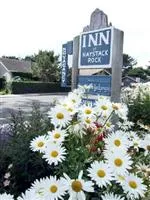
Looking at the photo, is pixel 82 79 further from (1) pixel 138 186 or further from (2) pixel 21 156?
(1) pixel 138 186

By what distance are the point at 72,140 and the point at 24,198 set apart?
109 cm

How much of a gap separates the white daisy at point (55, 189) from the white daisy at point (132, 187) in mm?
330

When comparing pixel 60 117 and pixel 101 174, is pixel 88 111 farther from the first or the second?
pixel 101 174

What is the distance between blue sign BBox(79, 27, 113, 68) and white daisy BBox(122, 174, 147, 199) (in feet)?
15.3

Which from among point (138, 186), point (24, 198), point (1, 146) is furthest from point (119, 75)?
point (24, 198)

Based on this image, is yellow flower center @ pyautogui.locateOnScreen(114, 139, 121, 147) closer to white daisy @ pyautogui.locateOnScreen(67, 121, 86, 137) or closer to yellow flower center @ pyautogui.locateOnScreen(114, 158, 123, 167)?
yellow flower center @ pyautogui.locateOnScreen(114, 158, 123, 167)

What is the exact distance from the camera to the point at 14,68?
58406mm

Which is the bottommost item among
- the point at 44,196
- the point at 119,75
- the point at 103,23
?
the point at 44,196

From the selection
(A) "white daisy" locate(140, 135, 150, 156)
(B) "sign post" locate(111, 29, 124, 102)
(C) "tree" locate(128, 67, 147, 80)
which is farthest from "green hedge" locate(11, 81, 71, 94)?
(A) "white daisy" locate(140, 135, 150, 156)

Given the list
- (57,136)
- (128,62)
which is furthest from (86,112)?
(128,62)

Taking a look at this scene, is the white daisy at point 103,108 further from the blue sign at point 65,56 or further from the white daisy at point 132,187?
the blue sign at point 65,56

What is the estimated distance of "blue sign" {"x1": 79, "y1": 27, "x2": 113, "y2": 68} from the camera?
22.2 feet

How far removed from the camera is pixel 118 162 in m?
2.16

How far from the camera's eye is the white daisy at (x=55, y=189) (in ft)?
6.27
